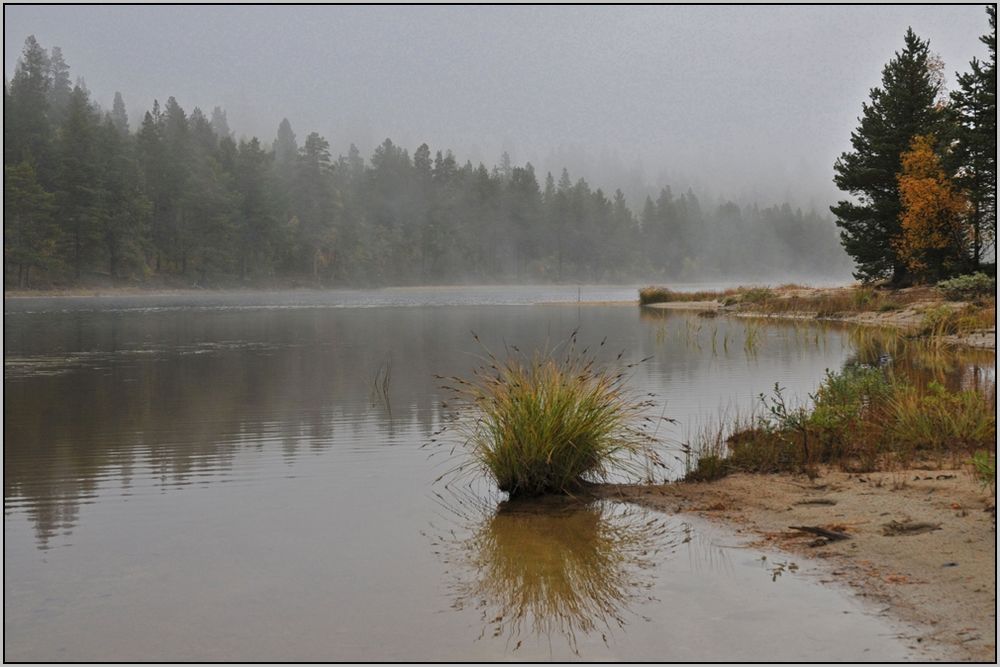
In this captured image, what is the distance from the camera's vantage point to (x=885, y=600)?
5332 mm

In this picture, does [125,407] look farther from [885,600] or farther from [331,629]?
[885,600]

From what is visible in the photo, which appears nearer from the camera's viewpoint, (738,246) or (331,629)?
(331,629)

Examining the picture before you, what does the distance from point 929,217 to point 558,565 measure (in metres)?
37.0

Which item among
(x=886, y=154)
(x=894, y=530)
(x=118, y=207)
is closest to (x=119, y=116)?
(x=118, y=207)

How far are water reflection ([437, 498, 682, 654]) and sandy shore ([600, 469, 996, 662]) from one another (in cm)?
69

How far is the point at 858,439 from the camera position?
9.43m

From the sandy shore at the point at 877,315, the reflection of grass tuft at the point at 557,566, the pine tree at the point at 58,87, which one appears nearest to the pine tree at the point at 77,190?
the pine tree at the point at 58,87

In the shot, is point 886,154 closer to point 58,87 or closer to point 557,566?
point 557,566

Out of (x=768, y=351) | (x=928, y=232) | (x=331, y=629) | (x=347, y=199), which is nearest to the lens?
(x=331, y=629)

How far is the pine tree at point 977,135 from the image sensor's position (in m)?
33.7

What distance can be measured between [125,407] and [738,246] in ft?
571

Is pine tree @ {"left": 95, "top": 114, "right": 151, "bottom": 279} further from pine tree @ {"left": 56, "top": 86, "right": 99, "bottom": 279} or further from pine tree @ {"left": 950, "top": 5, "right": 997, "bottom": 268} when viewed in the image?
pine tree @ {"left": 950, "top": 5, "right": 997, "bottom": 268}

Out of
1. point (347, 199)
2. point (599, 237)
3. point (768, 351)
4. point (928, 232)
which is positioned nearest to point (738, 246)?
point (599, 237)

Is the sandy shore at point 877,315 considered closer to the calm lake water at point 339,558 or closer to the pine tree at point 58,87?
the calm lake water at point 339,558
